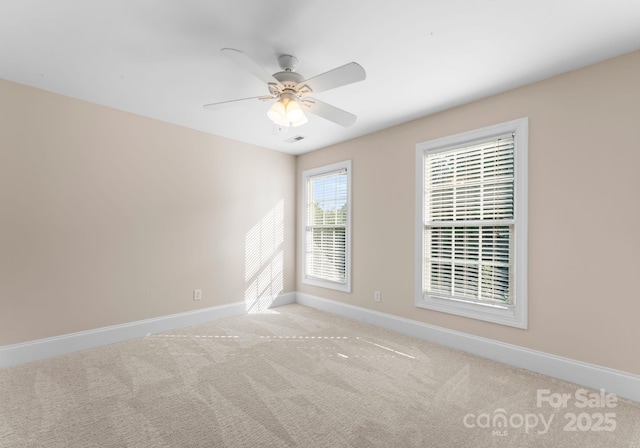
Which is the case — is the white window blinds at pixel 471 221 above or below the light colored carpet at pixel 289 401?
above

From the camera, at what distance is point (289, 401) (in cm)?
219

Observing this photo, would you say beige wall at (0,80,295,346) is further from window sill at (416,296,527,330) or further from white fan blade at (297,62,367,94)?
window sill at (416,296,527,330)

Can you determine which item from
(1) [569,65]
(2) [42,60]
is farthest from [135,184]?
(1) [569,65]

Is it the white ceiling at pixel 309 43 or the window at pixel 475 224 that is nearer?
the white ceiling at pixel 309 43

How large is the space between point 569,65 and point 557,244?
1.48 metres

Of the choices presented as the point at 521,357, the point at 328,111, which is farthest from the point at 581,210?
the point at 328,111

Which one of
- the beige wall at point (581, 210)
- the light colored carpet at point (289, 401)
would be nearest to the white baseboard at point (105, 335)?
the light colored carpet at point (289, 401)

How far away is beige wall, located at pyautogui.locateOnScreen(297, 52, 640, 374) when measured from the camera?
7.41ft

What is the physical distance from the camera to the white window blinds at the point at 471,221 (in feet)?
9.60

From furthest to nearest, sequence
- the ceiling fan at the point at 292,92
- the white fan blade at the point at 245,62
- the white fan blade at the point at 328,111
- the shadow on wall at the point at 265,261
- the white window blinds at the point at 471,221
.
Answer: the shadow on wall at the point at 265,261 → the white window blinds at the point at 471,221 → the white fan blade at the point at 328,111 → the ceiling fan at the point at 292,92 → the white fan blade at the point at 245,62

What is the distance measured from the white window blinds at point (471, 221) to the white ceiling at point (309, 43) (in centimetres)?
65

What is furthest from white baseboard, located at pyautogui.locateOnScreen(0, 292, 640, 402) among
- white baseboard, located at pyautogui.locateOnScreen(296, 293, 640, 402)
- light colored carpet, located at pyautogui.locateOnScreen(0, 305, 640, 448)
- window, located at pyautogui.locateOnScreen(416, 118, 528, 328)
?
window, located at pyautogui.locateOnScreen(416, 118, 528, 328)

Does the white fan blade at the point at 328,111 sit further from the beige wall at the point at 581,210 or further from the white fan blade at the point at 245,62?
the beige wall at the point at 581,210

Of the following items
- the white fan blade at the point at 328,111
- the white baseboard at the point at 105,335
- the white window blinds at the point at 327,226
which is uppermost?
the white fan blade at the point at 328,111
